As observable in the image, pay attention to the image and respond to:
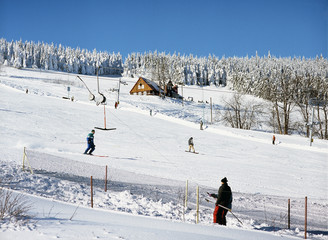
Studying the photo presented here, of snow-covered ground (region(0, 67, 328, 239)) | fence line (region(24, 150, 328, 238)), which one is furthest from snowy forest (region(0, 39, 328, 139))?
fence line (region(24, 150, 328, 238))

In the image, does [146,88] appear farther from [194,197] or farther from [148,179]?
[194,197]

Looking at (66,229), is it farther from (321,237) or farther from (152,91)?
(152,91)

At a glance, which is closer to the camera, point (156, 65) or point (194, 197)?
point (194, 197)

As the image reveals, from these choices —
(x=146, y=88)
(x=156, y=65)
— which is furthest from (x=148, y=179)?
(x=156, y=65)

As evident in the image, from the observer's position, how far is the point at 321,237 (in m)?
7.48

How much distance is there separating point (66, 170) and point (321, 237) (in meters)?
11.0

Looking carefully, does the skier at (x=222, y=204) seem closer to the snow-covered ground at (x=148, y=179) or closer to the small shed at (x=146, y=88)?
the snow-covered ground at (x=148, y=179)

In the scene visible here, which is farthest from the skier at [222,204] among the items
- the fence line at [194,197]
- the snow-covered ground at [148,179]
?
the fence line at [194,197]

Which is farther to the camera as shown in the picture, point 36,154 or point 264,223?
point 36,154

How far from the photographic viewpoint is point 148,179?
1249 cm

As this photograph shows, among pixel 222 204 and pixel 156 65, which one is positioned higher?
pixel 156 65

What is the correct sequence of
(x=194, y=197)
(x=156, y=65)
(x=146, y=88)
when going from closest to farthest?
(x=194, y=197) < (x=146, y=88) < (x=156, y=65)

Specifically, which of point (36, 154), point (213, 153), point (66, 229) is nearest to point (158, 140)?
point (213, 153)

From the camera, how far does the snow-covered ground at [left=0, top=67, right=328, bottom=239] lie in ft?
17.3
